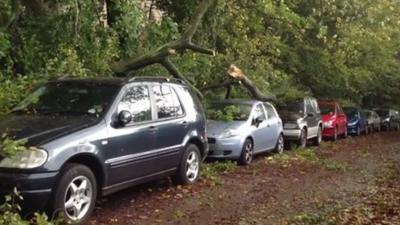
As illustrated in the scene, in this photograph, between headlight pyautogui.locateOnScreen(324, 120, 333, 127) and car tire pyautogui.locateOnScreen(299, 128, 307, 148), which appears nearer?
car tire pyautogui.locateOnScreen(299, 128, 307, 148)

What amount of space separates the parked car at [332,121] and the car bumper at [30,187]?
16.9m

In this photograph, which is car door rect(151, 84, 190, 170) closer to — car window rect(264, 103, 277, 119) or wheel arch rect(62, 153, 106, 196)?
wheel arch rect(62, 153, 106, 196)

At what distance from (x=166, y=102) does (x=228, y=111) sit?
4.70 metres

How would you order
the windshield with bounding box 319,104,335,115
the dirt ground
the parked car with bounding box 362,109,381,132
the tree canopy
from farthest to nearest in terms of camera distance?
the parked car with bounding box 362,109,381,132 < the windshield with bounding box 319,104,335,115 < the tree canopy < the dirt ground

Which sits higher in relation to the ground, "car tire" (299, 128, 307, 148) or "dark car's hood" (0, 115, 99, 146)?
"dark car's hood" (0, 115, 99, 146)

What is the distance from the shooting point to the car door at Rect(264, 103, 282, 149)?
611 inches

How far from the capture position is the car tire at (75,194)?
6.99 metres

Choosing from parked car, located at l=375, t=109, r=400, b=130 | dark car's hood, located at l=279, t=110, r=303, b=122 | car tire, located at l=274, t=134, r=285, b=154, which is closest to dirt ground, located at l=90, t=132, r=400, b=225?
car tire, located at l=274, t=134, r=285, b=154

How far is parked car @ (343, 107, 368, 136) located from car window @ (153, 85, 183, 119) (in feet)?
60.1

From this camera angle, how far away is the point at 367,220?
7715 mm

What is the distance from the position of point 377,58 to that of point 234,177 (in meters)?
21.3

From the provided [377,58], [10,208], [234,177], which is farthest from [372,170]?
[377,58]

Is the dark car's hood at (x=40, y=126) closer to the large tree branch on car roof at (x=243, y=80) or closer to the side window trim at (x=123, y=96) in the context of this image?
the side window trim at (x=123, y=96)

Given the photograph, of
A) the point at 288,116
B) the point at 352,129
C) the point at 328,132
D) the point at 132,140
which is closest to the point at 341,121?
the point at 328,132
